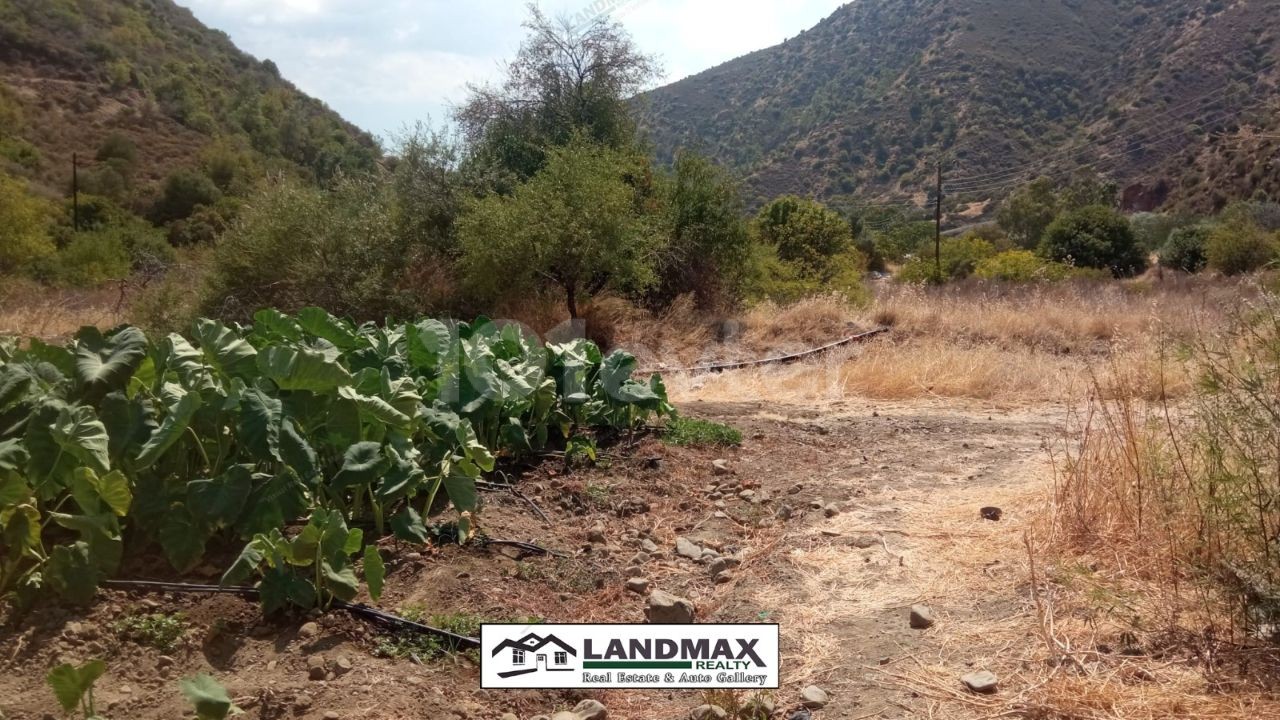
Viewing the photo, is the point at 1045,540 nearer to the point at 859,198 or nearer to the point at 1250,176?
the point at 1250,176

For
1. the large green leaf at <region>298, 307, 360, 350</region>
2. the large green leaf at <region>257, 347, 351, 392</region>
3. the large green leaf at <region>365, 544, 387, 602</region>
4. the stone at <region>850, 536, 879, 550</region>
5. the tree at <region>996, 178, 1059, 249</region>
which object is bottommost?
the stone at <region>850, 536, 879, 550</region>

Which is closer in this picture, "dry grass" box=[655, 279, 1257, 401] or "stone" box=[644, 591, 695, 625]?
"stone" box=[644, 591, 695, 625]

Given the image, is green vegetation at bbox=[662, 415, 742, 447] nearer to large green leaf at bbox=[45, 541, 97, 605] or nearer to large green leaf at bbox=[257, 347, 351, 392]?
large green leaf at bbox=[257, 347, 351, 392]

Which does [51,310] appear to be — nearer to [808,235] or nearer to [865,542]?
[808,235]

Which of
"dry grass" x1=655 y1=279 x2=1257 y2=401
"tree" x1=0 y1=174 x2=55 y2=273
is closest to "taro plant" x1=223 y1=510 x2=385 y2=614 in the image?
"dry grass" x1=655 y1=279 x2=1257 y2=401

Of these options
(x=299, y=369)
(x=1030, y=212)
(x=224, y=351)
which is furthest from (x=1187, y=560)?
(x=1030, y=212)

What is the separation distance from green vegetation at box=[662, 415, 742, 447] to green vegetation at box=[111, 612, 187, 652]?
3.44m

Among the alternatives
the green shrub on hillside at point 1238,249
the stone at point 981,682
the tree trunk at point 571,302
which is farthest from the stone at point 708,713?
the green shrub on hillside at point 1238,249

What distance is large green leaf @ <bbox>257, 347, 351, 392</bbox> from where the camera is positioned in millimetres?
3283

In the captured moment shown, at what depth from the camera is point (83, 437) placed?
9.59ft

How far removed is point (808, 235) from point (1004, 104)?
114 feet

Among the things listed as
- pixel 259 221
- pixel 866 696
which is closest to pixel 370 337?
pixel 866 696

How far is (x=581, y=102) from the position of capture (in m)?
16.1

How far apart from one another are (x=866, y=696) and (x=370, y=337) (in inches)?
131
